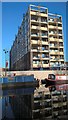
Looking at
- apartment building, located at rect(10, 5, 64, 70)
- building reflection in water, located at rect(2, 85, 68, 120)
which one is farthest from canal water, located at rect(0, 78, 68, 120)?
apartment building, located at rect(10, 5, 64, 70)

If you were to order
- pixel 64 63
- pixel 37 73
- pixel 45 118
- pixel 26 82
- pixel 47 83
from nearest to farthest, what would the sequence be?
pixel 45 118, pixel 26 82, pixel 47 83, pixel 37 73, pixel 64 63

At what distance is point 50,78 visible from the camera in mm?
16250

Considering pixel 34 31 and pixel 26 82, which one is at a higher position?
pixel 34 31

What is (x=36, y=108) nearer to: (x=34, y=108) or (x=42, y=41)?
(x=34, y=108)

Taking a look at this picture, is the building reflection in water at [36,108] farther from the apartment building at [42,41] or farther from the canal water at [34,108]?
the apartment building at [42,41]

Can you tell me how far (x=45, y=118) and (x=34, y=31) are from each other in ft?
67.1

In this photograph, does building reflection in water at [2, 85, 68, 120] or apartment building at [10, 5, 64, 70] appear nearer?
building reflection in water at [2, 85, 68, 120]

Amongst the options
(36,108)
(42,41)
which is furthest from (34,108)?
(42,41)

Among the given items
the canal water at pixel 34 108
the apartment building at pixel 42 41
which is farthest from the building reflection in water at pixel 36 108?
the apartment building at pixel 42 41

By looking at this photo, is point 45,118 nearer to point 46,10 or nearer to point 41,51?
point 41,51

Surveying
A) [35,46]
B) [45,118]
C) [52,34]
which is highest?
[52,34]

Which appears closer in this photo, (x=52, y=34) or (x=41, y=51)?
(x=41, y=51)

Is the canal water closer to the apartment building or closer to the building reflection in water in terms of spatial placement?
the building reflection in water

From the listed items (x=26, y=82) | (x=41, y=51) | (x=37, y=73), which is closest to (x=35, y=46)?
(x=41, y=51)
